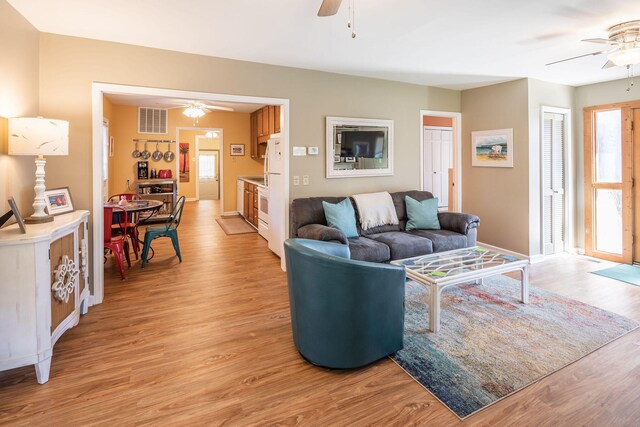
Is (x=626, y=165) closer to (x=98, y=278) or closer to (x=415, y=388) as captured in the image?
(x=415, y=388)

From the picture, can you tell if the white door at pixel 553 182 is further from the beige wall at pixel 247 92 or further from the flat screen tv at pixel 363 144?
the flat screen tv at pixel 363 144

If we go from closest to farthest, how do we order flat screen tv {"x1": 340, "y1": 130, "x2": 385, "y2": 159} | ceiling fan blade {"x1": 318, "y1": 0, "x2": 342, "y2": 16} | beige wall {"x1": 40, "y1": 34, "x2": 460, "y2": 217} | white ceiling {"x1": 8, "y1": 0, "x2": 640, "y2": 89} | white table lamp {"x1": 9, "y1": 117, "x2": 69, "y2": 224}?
ceiling fan blade {"x1": 318, "y1": 0, "x2": 342, "y2": 16} < white table lamp {"x1": 9, "y1": 117, "x2": 69, "y2": 224} < white ceiling {"x1": 8, "y1": 0, "x2": 640, "y2": 89} < beige wall {"x1": 40, "y1": 34, "x2": 460, "y2": 217} < flat screen tv {"x1": 340, "y1": 130, "x2": 385, "y2": 159}

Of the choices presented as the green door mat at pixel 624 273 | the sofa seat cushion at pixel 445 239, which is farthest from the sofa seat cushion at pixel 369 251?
the green door mat at pixel 624 273

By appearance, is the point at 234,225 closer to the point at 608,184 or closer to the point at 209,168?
the point at 209,168

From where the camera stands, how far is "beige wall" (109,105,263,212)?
7863mm

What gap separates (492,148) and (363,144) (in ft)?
6.72

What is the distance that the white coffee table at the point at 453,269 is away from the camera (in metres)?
2.79

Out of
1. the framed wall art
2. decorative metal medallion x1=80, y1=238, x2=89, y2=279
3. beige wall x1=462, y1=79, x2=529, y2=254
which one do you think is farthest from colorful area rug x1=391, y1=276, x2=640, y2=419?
decorative metal medallion x1=80, y1=238, x2=89, y2=279

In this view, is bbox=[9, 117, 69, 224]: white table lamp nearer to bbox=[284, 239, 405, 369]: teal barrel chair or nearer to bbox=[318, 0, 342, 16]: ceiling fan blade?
bbox=[284, 239, 405, 369]: teal barrel chair

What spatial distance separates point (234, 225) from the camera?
7648mm

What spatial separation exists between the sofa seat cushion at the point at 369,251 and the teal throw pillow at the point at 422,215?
920 mm

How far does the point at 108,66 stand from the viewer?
133 inches

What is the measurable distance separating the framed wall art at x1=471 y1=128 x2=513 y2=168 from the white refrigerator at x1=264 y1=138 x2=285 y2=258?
124 inches

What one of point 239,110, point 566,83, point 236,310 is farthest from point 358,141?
point 239,110
